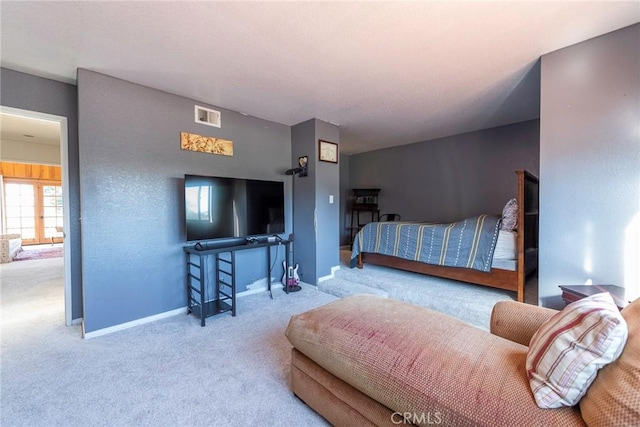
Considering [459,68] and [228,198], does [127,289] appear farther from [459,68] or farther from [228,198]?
[459,68]

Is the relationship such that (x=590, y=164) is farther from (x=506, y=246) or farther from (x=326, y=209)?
(x=326, y=209)

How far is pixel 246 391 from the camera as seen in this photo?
1.61 meters

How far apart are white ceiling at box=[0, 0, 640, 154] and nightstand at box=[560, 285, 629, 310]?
1833mm

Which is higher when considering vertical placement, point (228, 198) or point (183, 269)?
point (228, 198)

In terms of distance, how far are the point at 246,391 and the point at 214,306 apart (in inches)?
56.0

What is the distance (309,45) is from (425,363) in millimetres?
2139

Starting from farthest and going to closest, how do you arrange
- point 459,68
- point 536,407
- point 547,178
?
point 459,68, point 547,178, point 536,407

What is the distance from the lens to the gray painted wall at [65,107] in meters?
2.23

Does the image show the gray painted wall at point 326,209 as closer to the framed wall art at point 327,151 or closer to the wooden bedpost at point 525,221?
the framed wall art at point 327,151

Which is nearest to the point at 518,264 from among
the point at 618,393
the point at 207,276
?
the point at 618,393

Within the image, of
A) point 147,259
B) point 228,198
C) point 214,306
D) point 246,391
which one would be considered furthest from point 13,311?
point 246,391

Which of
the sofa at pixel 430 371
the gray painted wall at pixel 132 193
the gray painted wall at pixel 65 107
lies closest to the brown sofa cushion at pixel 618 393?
the sofa at pixel 430 371

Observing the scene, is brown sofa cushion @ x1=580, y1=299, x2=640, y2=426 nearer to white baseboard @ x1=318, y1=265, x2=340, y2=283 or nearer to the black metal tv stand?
the black metal tv stand

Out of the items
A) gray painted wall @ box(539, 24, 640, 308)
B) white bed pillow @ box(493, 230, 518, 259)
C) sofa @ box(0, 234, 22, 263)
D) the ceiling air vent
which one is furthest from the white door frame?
white bed pillow @ box(493, 230, 518, 259)
